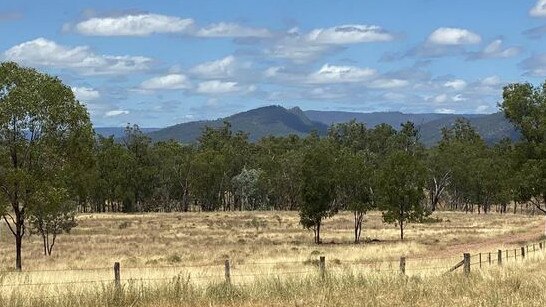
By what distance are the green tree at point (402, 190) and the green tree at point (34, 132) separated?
27961 millimetres

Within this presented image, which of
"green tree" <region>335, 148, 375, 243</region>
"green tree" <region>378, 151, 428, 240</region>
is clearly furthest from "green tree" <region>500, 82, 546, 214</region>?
"green tree" <region>335, 148, 375, 243</region>

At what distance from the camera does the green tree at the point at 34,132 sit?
28.0 metres

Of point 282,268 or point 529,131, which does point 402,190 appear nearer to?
point 529,131

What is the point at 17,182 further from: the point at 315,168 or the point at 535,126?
the point at 535,126

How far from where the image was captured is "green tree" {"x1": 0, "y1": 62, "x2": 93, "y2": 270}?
91.8ft

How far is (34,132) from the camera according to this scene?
29.0 m

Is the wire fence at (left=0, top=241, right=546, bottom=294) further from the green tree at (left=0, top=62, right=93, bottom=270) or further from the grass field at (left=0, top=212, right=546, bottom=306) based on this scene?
the green tree at (left=0, top=62, right=93, bottom=270)

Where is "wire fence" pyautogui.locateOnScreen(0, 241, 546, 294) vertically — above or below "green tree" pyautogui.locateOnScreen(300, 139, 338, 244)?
below

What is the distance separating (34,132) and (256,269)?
36.7 feet

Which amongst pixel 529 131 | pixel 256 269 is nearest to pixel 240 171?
pixel 529 131

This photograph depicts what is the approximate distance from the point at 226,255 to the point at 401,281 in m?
23.9

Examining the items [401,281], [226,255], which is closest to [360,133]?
[226,255]

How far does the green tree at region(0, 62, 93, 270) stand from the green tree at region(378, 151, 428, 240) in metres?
28.0

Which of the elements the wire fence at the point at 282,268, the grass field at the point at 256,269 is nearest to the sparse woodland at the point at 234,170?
the grass field at the point at 256,269
